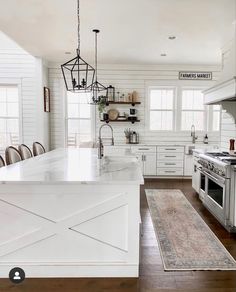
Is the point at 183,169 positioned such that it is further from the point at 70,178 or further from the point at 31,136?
the point at 70,178

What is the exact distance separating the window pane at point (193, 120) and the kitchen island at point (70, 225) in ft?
16.1

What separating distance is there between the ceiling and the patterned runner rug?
290cm

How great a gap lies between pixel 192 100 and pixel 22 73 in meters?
4.37

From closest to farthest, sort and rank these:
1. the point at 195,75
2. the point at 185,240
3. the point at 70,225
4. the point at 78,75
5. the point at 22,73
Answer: the point at 70,225 < the point at 78,75 < the point at 185,240 < the point at 22,73 < the point at 195,75

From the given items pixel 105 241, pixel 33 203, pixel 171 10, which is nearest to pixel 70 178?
pixel 33 203

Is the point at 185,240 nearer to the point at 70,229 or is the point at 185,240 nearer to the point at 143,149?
the point at 70,229

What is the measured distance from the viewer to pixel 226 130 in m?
4.98

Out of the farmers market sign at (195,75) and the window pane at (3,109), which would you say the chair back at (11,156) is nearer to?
the window pane at (3,109)

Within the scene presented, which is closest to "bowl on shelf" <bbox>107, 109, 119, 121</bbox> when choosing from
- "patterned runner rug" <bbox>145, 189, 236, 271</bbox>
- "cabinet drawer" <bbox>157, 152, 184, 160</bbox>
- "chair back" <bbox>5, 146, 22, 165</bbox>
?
"cabinet drawer" <bbox>157, 152, 184, 160</bbox>

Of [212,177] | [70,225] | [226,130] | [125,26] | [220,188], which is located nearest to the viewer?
[70,225]

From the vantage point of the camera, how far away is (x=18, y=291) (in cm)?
211

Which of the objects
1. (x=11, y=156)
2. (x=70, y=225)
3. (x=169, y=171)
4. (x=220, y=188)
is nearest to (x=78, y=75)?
(x=70, y=225)

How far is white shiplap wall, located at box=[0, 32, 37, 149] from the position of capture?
6211 mm

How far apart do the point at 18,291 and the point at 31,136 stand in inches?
188
